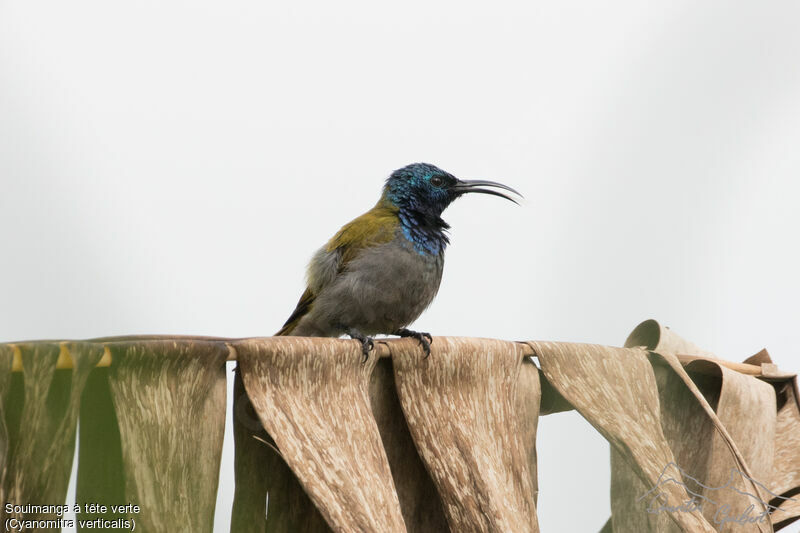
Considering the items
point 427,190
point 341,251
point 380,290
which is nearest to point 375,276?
point 380,290

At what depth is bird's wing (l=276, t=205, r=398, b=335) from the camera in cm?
302

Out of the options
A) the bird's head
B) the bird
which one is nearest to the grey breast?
the bird

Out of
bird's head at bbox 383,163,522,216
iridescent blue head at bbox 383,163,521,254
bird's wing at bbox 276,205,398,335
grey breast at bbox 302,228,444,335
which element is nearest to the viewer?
grey breast at bbox 302,228,444,335

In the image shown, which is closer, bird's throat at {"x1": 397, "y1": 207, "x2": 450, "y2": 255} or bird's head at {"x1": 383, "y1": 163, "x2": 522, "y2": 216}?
bird's throat at {"x1": 397, "y1": 207, "x2": 450, "y2": 255}

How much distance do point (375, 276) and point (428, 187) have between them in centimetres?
61

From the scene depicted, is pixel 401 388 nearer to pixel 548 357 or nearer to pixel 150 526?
pixel 548 357

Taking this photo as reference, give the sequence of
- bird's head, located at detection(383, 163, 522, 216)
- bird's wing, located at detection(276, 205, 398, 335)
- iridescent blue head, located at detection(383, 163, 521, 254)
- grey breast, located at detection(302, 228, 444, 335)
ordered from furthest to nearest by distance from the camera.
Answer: bird's head, located at detection(383, 163, 522, 216), iridescent blue head, located at detection(383, 163, 521, 254), bird's wing, located at detection(276, 205, 398, 335), grey breast, located at detection(302, 228, 444, 335)

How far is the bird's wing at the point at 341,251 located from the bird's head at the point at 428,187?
0.18 meters

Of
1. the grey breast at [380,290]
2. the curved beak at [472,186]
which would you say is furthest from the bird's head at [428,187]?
the grey breast at [380,290]

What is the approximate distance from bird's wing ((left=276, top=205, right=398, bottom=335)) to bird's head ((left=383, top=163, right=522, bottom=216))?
0.60 ft

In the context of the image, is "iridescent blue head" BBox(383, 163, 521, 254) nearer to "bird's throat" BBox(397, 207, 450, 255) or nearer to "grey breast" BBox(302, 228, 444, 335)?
"bird's throat" BBox(397, 207, 450, 255)

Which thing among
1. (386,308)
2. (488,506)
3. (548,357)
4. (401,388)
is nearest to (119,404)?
(401,388)

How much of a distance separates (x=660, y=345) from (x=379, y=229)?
121 cm

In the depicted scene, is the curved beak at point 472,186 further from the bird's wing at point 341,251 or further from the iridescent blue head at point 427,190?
the bird's wing at point 341,251
